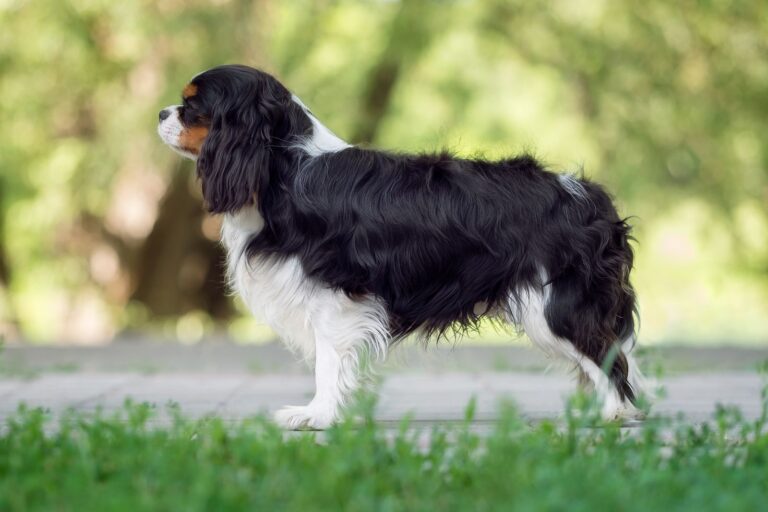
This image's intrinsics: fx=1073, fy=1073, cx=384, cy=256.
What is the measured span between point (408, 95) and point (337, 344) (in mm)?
9440

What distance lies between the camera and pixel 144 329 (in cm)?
1431

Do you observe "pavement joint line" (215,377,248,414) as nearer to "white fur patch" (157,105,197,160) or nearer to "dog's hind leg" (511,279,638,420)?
"white fur patch" (157,105,197,160)

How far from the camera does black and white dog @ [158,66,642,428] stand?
183 inches

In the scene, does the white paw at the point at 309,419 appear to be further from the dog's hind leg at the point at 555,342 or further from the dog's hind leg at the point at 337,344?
the dog's hind leg at the point at 555,342

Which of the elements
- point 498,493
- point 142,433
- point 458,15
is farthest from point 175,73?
point 498,493

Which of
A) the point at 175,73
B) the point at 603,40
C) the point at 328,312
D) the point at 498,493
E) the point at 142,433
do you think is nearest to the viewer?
the point at 498,493

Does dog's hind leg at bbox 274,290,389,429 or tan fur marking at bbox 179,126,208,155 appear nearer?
dog's hind leg at bbox 274,290,389,429

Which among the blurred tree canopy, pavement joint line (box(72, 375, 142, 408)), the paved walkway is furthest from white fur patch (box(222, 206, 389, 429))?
the blurred tree canopy

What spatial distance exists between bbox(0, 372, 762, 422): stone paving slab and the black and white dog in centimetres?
42

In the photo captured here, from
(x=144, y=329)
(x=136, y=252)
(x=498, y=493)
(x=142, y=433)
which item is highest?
(x=498, y=493)

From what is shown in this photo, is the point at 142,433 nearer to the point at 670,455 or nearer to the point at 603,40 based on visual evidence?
the point at 670,455

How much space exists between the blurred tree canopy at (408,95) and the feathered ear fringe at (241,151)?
18.4 feet

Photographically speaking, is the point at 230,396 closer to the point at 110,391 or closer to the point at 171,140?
the point at 110,391

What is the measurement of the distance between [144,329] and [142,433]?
430 inches
